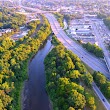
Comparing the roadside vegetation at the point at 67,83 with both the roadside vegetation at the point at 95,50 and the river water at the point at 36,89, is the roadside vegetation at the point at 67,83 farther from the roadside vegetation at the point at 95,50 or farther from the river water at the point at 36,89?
the roadside vegetation at the point at 95,50

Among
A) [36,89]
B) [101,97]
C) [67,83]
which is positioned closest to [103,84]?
[101,97]

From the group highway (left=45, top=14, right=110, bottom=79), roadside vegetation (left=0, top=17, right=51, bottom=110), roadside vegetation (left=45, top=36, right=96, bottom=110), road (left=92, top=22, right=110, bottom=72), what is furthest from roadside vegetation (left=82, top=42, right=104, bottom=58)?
roadside vegetation (left=0, top=17, right=51, bottom=110)

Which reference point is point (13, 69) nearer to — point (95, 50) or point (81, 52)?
point (81, 52)

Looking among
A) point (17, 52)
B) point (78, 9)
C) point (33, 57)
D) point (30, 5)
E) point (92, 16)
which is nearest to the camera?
point (17, 52)

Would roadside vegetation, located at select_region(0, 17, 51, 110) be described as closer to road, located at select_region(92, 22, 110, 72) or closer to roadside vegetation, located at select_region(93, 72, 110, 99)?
roadside vegetation, located at select_region(93, 72, 110, 99)

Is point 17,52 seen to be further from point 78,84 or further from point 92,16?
point 92,16

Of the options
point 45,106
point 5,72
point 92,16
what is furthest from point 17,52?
point 92,16

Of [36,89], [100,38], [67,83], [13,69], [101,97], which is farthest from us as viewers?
[100,38]
